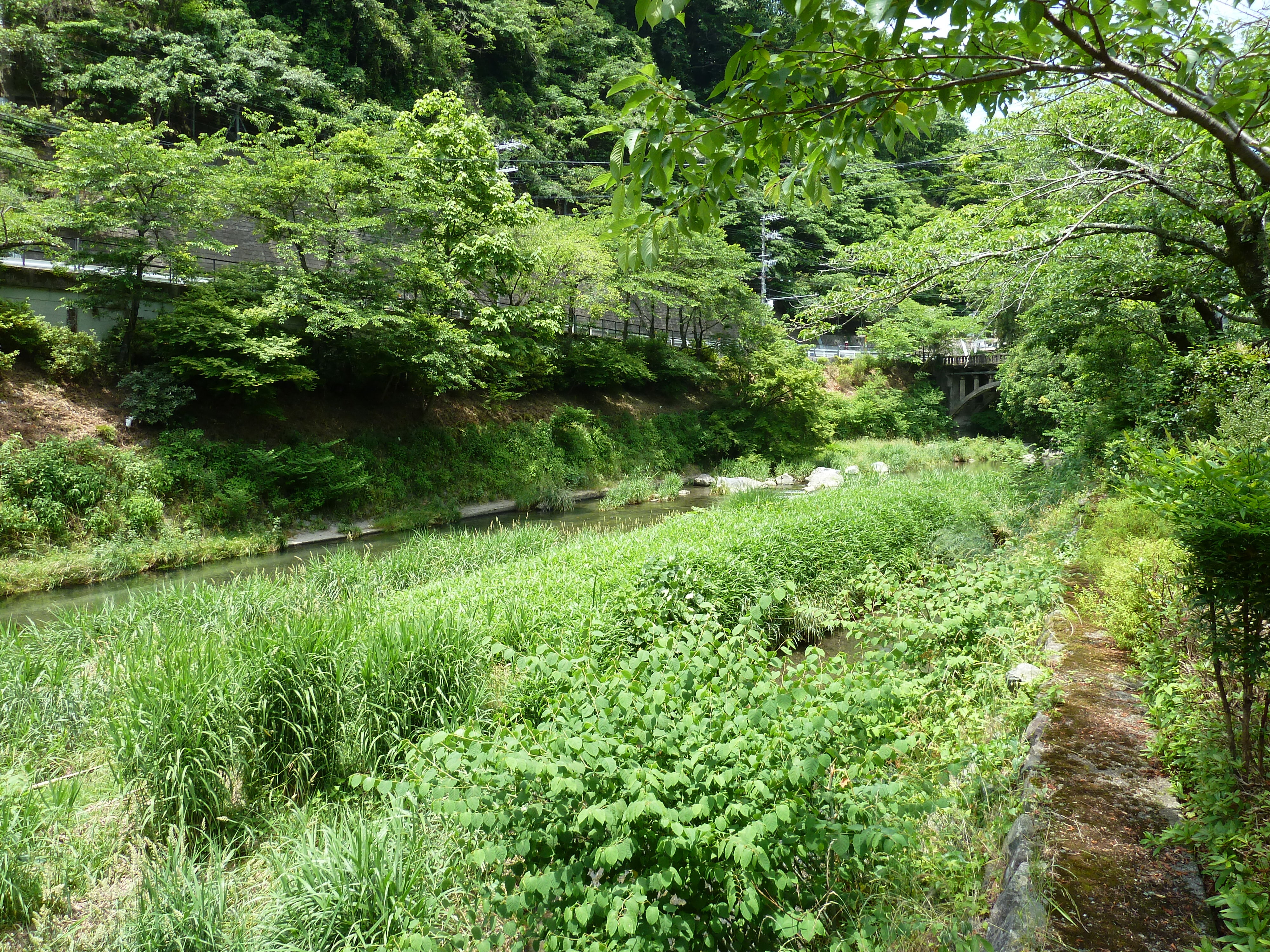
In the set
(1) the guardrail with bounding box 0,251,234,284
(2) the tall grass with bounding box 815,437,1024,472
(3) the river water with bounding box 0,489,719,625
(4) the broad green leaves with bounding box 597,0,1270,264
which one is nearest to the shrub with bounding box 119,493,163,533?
(3) the river water with bounding box 0,489,719,625

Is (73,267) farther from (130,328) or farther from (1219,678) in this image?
(1219,678)

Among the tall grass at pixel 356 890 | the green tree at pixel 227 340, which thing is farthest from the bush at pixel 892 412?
the tall grass at pixel 356 890

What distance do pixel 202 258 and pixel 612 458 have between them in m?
A: 12.0

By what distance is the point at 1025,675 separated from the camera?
4297 mm

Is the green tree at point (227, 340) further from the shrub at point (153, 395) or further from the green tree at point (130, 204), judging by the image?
the green tree at point (130, 204)

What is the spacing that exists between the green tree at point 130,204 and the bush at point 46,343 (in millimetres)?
628

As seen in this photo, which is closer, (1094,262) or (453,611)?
(453,611)

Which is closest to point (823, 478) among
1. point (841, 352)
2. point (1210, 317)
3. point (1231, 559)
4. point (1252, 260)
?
point (1210, 317)

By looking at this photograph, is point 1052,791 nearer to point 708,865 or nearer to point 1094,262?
point 708,865

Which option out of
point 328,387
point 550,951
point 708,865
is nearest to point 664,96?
point 708,865

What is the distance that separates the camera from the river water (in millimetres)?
9297

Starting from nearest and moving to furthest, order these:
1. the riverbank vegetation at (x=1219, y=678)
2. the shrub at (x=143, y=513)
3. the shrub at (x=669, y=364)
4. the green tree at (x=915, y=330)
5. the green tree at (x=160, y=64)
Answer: the riverbank vegetation at (x=1219, y=678) < the shrub at (x=143, y=513) < the green tree at (x=160, y=64) < the shrub at (x=669, y=364) < the green tree at (x=915, y=330)

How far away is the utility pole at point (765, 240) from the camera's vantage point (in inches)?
1169

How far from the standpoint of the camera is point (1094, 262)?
27.2 feet
